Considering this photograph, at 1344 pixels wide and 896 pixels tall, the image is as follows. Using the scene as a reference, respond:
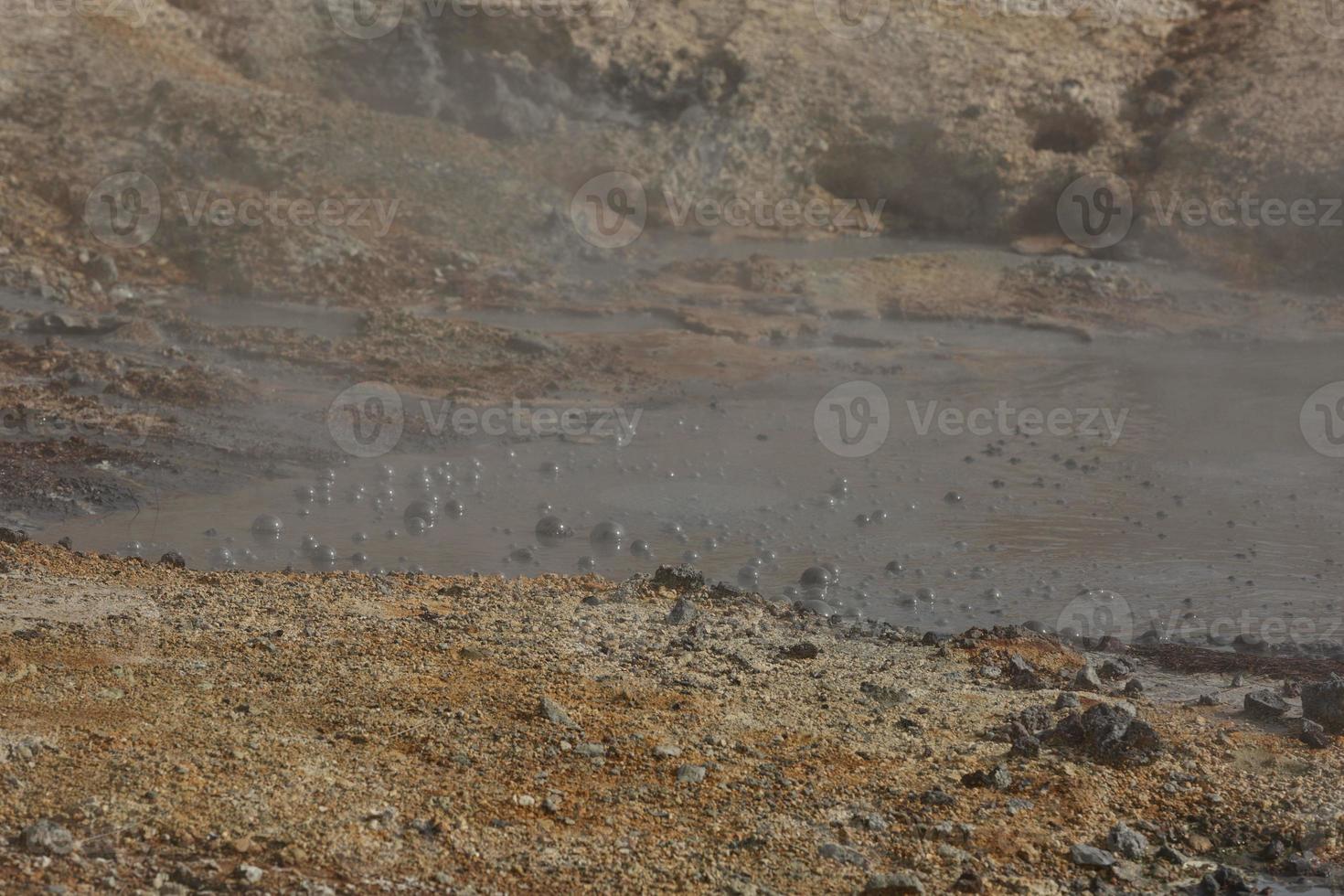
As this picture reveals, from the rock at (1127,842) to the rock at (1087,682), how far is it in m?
1.14

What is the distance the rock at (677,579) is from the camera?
5.77 metres

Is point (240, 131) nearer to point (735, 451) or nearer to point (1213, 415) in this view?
point (735, 451)

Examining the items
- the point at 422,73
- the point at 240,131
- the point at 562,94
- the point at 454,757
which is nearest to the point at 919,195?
the point at 562,94

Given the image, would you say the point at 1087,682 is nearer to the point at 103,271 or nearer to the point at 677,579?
the point at 677,579

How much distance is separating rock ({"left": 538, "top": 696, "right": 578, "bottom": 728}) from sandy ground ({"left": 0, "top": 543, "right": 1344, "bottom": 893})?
12 millimetres

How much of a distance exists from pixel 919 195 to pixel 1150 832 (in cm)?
1313

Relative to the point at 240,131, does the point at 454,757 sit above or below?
below

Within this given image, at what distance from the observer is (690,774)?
392cm

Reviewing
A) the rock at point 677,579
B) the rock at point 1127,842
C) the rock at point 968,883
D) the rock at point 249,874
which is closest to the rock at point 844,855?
the rock at point 968,883

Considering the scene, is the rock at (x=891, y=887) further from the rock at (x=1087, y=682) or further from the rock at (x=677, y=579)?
the rock at (x=677, y=579)

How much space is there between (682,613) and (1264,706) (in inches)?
84.0

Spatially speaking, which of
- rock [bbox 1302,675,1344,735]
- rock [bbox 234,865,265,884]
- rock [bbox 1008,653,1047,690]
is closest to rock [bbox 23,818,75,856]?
rock [bbox 234,865,265,884]

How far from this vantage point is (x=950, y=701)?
15.4ft

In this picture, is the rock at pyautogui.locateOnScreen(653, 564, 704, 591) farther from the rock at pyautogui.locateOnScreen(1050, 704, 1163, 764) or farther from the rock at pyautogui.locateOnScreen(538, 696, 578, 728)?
the rock at pyautogui.locateOnScreen(1050, 704, 1163, 764)
